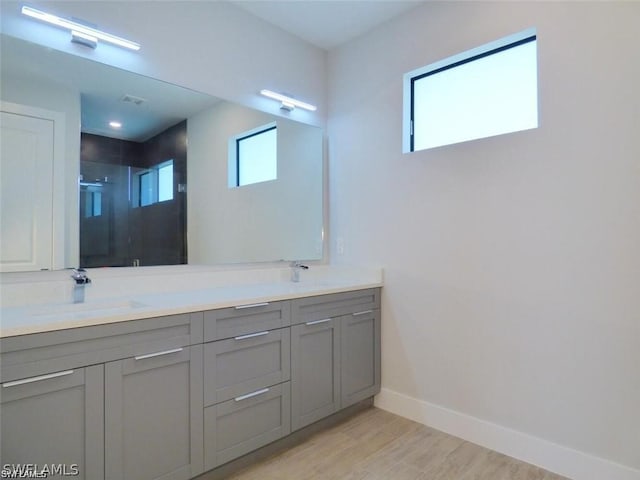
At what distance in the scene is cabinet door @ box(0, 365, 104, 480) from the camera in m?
1.22

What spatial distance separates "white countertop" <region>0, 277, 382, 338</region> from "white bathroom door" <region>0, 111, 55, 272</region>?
0.23 meters

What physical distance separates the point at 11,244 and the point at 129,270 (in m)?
0.50

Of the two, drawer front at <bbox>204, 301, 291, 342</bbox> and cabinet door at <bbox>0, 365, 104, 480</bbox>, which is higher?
drawer front at <bbox>204, 301, 291, 342</bbox>

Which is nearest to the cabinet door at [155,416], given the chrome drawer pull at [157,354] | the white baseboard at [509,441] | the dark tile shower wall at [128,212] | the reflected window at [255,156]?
the chrome drawer pull at [157,354]

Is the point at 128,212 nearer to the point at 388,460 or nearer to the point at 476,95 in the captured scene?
the point at 388,460

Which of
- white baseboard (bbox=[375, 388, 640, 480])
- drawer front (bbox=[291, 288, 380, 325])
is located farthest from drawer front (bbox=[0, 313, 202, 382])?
white baseboard (bbox=[375, 388, 640, 480])

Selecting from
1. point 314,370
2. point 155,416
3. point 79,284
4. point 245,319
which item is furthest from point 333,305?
point 79,284

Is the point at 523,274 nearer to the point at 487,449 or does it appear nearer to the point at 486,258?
the point at 486,258

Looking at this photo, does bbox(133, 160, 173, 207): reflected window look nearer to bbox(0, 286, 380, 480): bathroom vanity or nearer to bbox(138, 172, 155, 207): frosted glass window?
bbox(138, 172, 155, 207): frosted glass window

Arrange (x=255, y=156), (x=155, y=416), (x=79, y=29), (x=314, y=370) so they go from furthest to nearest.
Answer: (x=255, y=156), (x=314, y=370), (x=79, y=29), (x=155, y=416)

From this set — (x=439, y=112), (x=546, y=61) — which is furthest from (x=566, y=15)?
(x=439, y=112)

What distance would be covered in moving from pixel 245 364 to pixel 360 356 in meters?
0.93

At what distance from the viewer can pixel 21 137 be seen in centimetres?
164

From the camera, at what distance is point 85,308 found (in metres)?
1.70
